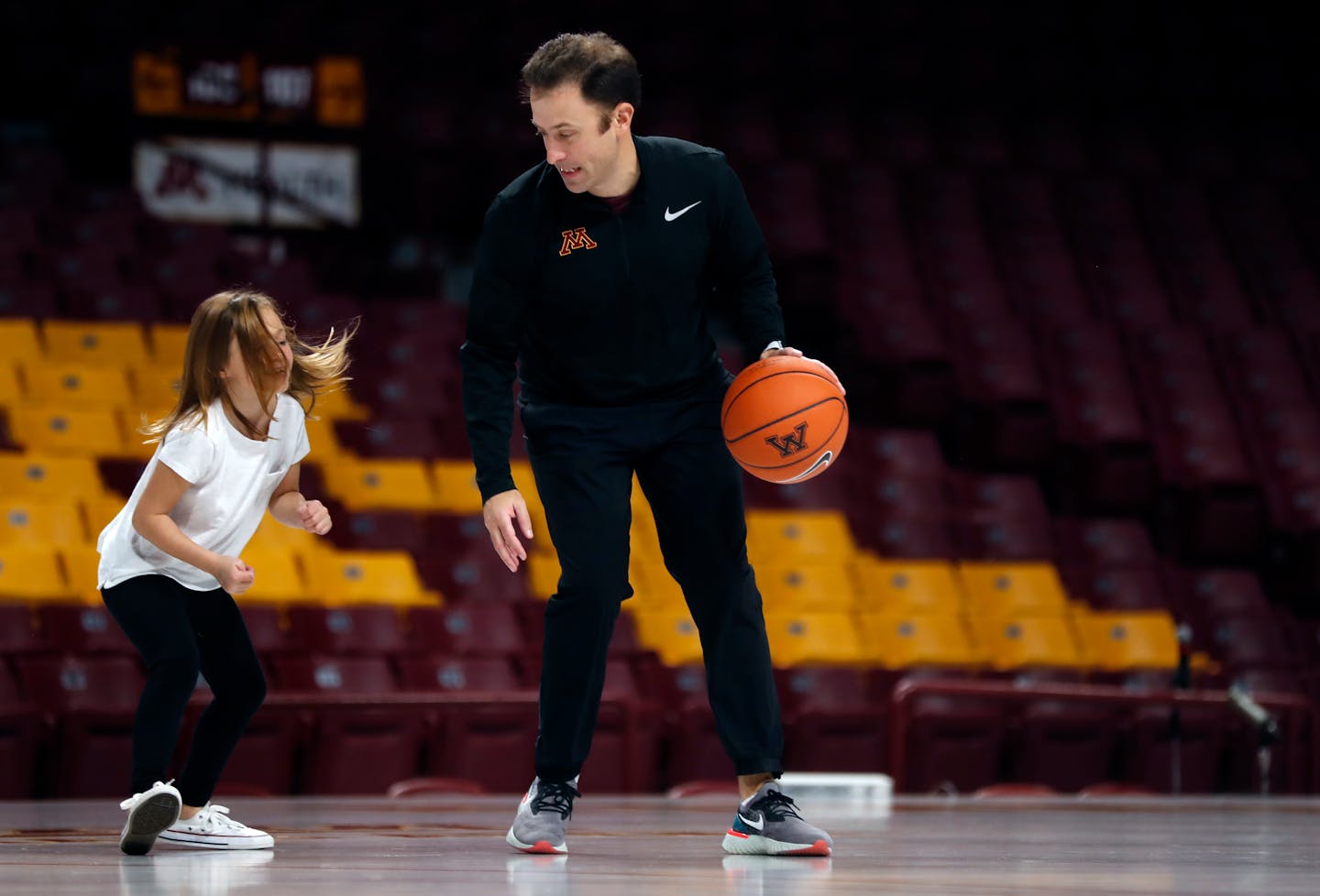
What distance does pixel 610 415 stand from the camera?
2.86m

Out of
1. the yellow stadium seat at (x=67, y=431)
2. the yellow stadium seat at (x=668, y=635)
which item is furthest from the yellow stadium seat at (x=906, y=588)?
the yellow stadium seat at (x=67, y=431)

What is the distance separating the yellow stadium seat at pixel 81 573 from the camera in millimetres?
6387

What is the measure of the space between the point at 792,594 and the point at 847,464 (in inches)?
52.8

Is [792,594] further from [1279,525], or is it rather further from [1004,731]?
[1279,525]

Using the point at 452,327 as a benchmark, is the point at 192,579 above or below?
below

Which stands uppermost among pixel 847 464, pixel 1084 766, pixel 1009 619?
pixel 847 464

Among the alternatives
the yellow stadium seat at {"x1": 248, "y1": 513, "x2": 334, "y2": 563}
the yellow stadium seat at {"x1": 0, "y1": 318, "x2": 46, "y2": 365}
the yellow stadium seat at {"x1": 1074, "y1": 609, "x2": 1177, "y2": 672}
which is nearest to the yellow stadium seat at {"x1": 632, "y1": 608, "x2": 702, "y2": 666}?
the yellow stadium seat at {"x1": 248, "y1": 513, "x2": 334, "y2": 563}

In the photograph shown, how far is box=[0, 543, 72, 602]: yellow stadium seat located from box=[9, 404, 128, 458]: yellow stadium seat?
100 centimetres

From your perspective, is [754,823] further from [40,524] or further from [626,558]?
[40,524]

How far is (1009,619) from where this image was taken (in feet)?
25.5

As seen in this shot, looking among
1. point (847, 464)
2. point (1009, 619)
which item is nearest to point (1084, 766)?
point (1009, 619)

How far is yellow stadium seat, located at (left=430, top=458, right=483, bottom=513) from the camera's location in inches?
305

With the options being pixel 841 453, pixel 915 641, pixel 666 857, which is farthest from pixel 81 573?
pixel 666 857

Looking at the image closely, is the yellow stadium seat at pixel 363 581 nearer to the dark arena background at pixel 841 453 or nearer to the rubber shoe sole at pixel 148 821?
the dark arena background at pixel 841 453
